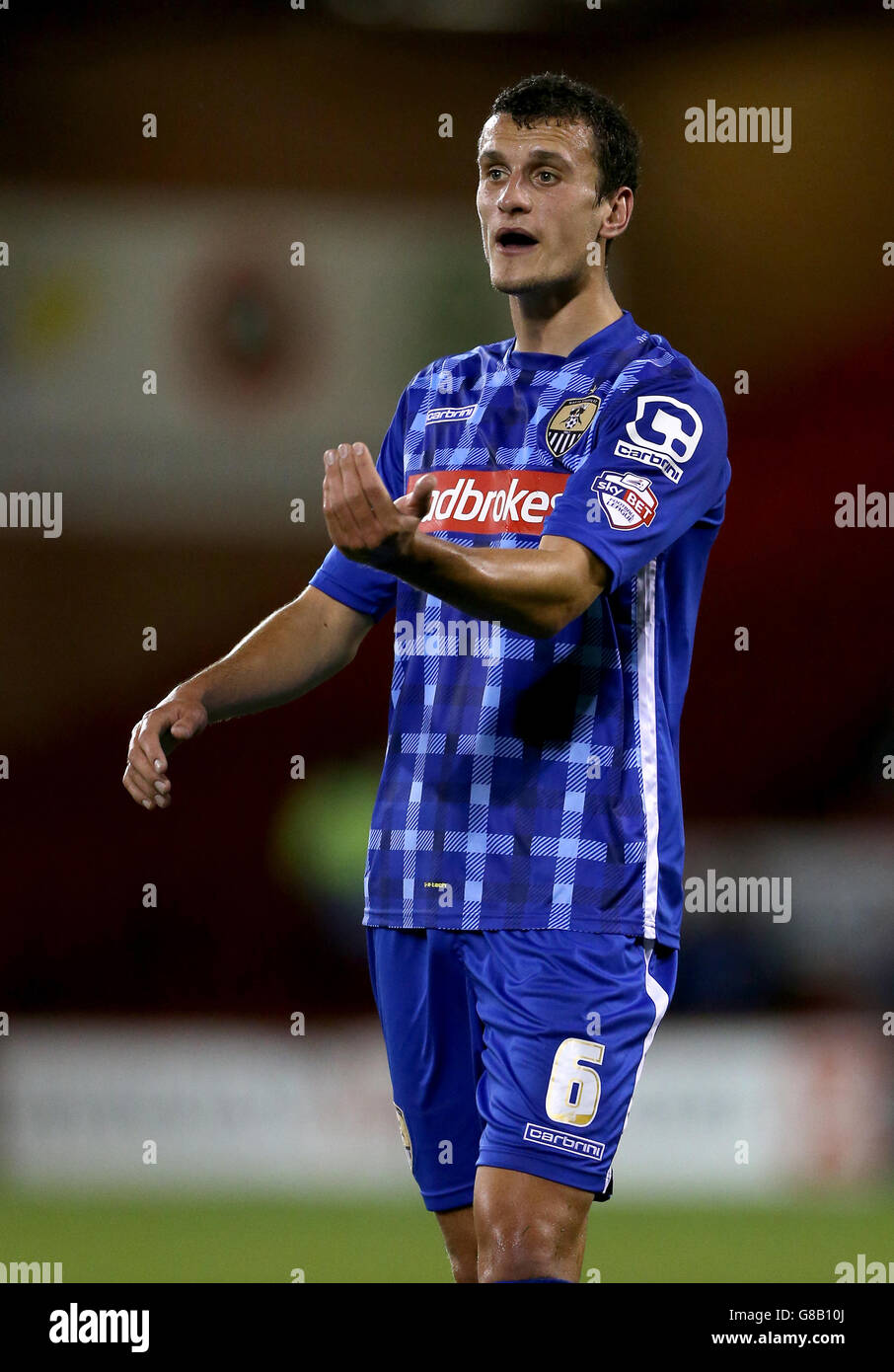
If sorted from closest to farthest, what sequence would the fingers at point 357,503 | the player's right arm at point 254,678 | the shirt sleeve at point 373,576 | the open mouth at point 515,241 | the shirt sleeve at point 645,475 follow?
the fingers at point 357,503, the shirt sleeve at point 645,475, the player's right arm at point 254,678, the open mouth at point 515,241, the shirt sleeve at point 373,576

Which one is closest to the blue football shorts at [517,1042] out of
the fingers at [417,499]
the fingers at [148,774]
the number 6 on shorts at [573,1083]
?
the number 6 on shorts at [573,1083]

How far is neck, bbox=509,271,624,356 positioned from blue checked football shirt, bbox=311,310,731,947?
0.08ft

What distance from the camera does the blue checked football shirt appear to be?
2.46m

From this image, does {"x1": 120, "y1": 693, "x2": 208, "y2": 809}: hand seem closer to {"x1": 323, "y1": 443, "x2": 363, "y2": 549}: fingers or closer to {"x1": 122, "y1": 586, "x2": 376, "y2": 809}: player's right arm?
{"x1": 122, "y1": 586, "x2": 376, "y2": 809}: player's right arm

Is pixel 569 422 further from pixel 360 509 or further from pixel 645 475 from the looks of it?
pixel 360 509

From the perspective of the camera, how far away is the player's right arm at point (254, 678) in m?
2.48

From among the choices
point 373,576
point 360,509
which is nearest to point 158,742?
point 373,576

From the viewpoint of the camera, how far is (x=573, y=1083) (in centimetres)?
239

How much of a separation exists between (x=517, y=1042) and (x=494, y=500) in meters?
0.77

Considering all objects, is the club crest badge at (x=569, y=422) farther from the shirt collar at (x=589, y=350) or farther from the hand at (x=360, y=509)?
the hand at (x=360, y=509)

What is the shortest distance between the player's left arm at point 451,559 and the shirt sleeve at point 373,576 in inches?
21.3
